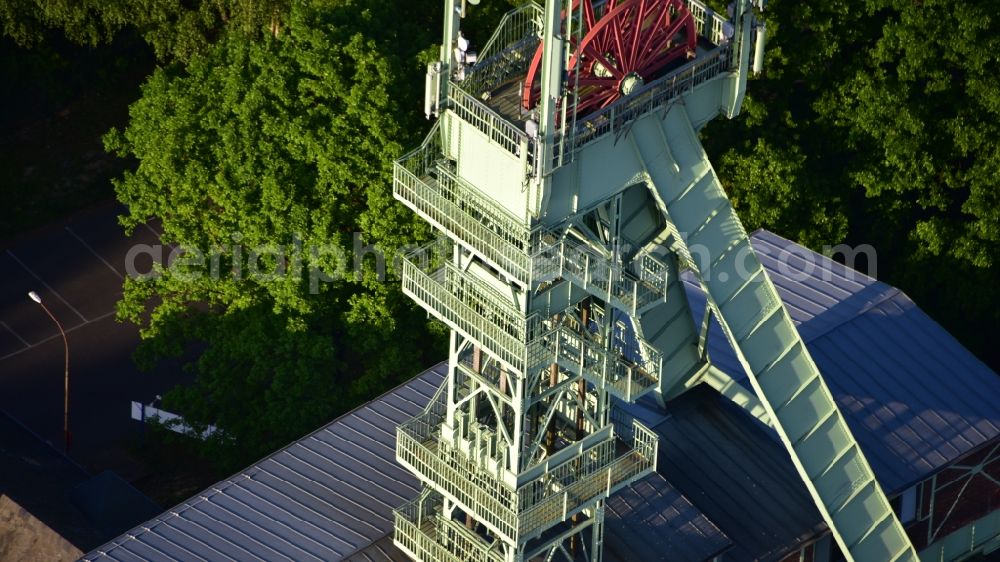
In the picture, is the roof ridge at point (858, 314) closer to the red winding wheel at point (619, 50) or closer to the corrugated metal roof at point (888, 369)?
the corrugated metal roof at point (888, 369)

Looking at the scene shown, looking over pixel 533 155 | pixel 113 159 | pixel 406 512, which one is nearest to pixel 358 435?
pixel 406 512

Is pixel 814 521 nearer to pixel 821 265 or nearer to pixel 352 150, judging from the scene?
pixel 821 265

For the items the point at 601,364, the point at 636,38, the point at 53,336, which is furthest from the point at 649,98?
the point at 53,336

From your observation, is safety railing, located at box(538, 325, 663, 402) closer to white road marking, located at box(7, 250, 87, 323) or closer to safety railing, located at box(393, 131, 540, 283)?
safety railing, located at box(393, 131, 540, 283)

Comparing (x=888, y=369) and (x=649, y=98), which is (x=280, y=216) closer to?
(x=888, y=369)

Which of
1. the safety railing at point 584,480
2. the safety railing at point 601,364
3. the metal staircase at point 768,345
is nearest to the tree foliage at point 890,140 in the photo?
the metal staircase at point 768,345

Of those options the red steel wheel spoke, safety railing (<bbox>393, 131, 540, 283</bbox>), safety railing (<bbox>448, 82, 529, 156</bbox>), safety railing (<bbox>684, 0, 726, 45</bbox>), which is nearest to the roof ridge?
safety railing (<bbox>684, 0, 726, 45</bbox>)

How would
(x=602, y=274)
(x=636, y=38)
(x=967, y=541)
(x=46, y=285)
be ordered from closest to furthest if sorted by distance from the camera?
(x=636, y=38), (x=602, y=274), (x=967, y=541), (x=46, y=285)
